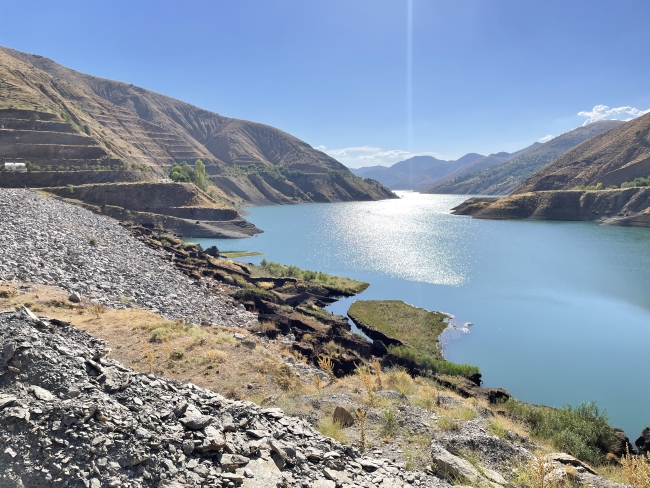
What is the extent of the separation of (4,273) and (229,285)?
1576 centimetres

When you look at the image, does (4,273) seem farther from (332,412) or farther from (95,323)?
(332,412)

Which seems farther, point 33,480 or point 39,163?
point 39,163

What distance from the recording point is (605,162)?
127m

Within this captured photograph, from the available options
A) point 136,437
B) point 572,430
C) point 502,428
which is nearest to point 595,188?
point 572,430

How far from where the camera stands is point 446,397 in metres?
12.1

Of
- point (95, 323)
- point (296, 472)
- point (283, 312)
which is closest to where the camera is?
point (296, 472)

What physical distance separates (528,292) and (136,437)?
126 ft

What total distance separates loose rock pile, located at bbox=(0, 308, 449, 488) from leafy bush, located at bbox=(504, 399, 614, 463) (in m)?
5.98

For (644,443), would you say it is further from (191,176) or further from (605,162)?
(605,162)

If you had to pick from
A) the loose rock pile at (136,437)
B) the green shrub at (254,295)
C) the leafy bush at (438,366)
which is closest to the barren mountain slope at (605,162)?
the leafy bush at (438,366)

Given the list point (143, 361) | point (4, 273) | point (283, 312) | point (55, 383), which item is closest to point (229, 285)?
point (283, 312)

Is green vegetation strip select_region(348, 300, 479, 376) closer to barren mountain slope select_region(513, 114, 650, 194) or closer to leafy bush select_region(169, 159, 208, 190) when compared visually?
leafy bush select_region(169, 159, 208, 190)

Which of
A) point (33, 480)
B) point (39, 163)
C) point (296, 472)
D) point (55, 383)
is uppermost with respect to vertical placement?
point (39, 163)

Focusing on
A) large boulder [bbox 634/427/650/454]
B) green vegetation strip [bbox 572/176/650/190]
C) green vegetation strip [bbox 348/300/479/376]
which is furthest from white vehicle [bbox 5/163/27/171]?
green vegetation strip [bbox 572/176/650/190]
